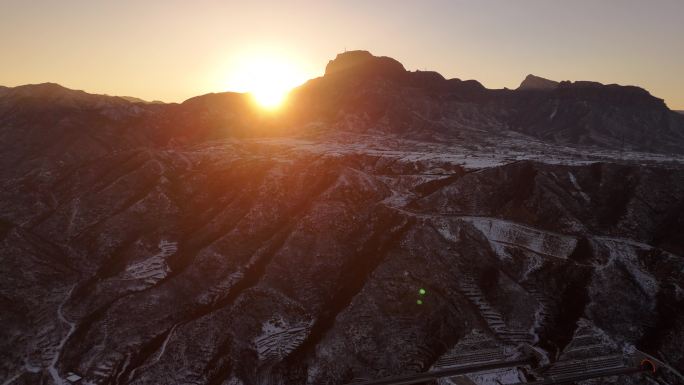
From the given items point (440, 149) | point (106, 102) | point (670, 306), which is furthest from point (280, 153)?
point (670, 306)

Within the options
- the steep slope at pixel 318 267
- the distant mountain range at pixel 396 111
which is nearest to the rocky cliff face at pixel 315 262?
the steep slope at pixel 318 267

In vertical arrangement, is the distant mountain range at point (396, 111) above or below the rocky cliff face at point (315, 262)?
above

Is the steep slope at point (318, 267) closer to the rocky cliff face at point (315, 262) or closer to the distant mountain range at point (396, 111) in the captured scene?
the rocky cliff face at point (315, 262)

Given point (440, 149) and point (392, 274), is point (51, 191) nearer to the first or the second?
point (392, 274)

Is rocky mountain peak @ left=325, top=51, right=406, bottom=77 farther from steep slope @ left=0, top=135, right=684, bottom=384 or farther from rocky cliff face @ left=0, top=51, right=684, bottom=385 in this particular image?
steep slope @ left=0, top=135, right=684, bottom=384

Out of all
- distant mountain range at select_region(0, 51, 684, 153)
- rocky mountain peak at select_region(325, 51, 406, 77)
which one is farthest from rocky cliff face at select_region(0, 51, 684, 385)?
rocky mountain peak at select_region(325, 51, 406, 77)

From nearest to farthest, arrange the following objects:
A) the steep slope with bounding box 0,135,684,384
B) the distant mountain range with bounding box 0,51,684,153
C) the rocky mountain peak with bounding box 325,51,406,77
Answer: the steep slope with bounding box 0,135,684,384 → the distant mountain range with bounding box 0,51,684,153 → the rocky mountain peak with bounding box 325,51,406,77

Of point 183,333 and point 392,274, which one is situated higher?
point 392,274

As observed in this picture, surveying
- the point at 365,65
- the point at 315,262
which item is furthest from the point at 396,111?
the point at 315,262
